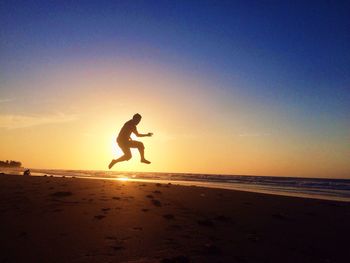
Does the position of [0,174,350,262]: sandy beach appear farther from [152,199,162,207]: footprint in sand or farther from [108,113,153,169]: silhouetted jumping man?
[108,113,153,169]: silhouetted jumping man

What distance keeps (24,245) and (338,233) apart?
7621mm

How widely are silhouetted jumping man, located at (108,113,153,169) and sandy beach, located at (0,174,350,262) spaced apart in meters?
2.30

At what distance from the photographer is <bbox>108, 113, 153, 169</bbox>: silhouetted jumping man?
12.6 m

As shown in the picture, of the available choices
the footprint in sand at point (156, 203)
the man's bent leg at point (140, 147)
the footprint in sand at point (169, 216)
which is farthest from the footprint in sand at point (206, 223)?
the man's bent leg at point (140, 147)

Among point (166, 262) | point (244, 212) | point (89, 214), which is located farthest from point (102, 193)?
point (166, 262)

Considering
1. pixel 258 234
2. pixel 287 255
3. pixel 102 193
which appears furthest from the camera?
pixel 102 193

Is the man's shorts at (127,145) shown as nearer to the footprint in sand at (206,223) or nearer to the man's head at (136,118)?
the man's head at (136,118)

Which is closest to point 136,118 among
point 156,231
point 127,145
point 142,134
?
point 142,134

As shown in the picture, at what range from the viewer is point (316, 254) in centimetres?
683

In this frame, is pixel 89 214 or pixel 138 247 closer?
pixel 138 247

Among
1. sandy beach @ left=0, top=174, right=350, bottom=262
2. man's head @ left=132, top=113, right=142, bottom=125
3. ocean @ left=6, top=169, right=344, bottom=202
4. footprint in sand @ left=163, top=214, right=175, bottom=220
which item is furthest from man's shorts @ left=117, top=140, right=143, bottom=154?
ocean @ left=6, top=169, right=344, bottom=202

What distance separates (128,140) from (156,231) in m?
6.08

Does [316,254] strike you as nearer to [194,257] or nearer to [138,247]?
[194,257]

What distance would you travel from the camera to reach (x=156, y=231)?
23.8 feet
